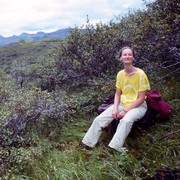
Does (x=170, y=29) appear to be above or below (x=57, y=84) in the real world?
above

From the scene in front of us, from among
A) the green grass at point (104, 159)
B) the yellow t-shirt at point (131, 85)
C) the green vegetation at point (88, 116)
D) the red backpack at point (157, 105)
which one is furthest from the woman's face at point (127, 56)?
the green grass at point (104, 159)

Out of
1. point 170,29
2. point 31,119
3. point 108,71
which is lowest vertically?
point 31,119

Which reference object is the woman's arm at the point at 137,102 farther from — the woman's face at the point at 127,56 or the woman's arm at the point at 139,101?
the woman's face at the point at 127,56

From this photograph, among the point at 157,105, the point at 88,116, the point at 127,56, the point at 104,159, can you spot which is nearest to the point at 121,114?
the point at 157,105

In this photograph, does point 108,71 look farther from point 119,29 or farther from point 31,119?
point 31,119

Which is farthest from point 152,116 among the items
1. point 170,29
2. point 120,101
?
point 170,29

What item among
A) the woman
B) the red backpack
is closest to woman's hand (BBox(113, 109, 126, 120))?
the woman

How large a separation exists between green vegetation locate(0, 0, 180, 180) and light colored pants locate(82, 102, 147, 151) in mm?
142

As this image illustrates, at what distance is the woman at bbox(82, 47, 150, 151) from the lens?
14.8 feet

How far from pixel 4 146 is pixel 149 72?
320cm

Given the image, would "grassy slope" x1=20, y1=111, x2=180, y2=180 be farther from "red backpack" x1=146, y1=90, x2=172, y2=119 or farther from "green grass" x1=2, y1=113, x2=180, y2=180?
"red backpack" x1=146, y1=90, x2=172, y2=119

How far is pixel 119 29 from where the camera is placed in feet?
25.3

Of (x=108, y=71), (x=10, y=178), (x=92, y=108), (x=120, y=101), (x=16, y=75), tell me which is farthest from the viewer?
(x=16, y=75)

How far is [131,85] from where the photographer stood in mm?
4668
